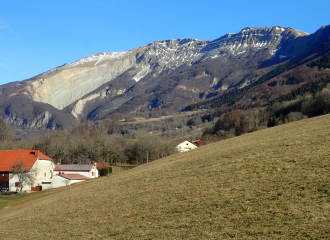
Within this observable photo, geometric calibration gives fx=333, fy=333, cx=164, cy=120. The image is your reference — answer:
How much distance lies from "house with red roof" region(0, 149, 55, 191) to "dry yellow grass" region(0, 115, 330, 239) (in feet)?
121

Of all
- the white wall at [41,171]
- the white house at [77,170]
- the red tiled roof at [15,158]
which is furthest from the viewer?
the white house at [77,170]

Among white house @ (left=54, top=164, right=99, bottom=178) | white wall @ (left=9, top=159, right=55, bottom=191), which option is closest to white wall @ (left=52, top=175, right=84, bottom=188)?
white wall @ (left=9, top=159, right=55, bottom=191)

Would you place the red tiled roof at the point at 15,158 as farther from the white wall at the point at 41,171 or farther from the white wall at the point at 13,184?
the white wall at the point at 13,184

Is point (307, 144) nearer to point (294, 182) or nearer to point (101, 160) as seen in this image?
point (294, 182)

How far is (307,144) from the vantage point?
2728 centimetres

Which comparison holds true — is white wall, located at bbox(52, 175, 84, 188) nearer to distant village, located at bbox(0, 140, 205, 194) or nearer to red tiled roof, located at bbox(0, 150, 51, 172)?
Answer: distant village, located at bbox(0, 140, 205, 194)

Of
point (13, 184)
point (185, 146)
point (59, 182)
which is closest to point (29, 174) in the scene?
point (13, 184)

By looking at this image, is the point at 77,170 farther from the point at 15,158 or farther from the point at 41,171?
the point at 15,158

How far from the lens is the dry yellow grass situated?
1445cm

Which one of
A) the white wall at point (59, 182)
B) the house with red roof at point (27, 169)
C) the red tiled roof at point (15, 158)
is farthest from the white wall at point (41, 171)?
the white wall at point (59, 182)

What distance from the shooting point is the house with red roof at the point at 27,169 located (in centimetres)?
6184

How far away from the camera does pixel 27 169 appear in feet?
206

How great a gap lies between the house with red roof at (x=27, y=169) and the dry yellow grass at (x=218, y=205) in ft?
121

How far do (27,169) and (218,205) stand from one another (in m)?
53.5
